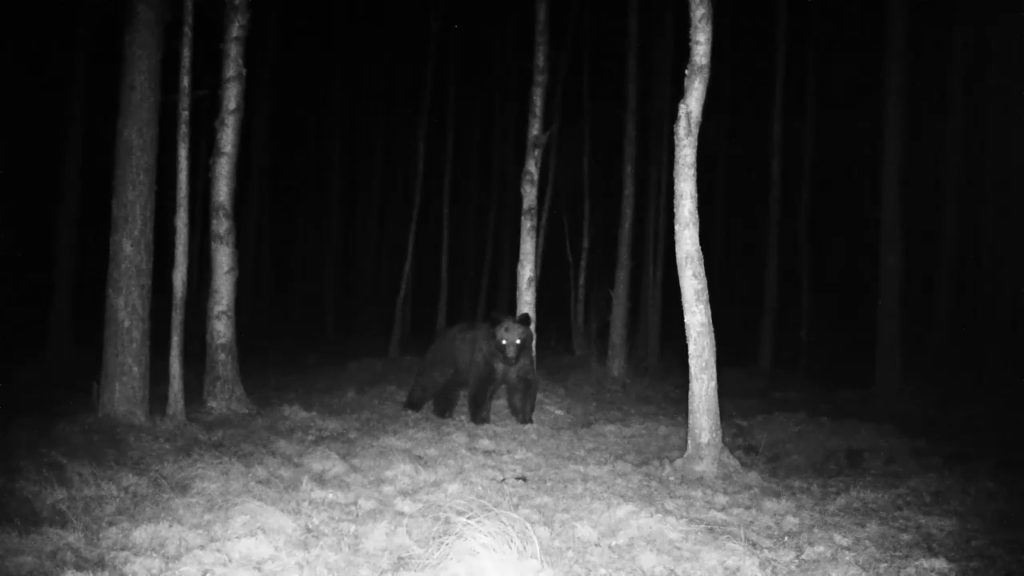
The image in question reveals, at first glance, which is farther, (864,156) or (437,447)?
(864,156)

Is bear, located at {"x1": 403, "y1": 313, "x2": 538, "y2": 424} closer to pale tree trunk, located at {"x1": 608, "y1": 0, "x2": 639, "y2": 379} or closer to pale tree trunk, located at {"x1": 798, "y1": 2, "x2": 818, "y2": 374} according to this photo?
pale tree trunk, located at {"x1": 608, "y1": 0, "x2": 639, "y2": 379}

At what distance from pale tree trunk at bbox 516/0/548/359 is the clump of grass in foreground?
24.0 feet

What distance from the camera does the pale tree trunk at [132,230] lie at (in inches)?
391

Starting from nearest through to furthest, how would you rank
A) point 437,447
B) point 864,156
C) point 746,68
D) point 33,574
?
point 33,574 → point 437,447 → point 746,68 → point 864,156

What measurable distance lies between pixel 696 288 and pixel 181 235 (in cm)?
760

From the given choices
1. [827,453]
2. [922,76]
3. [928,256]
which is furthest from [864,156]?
[827,453]

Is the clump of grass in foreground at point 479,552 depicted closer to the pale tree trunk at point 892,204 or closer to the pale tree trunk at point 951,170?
the pale tree trunk at point 892,204

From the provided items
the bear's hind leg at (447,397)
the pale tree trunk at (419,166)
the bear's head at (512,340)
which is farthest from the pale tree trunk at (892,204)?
the pale tree trunk at (419,166)

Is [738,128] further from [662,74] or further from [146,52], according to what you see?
[146,52]

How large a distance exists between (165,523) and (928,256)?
40451 millimetres

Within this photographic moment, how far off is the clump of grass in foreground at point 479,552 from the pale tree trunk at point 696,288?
11.2 feet

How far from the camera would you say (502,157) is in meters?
27.4

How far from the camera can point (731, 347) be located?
32.1 meters

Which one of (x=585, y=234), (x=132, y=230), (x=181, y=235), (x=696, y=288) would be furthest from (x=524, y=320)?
(x=585, y=234)
